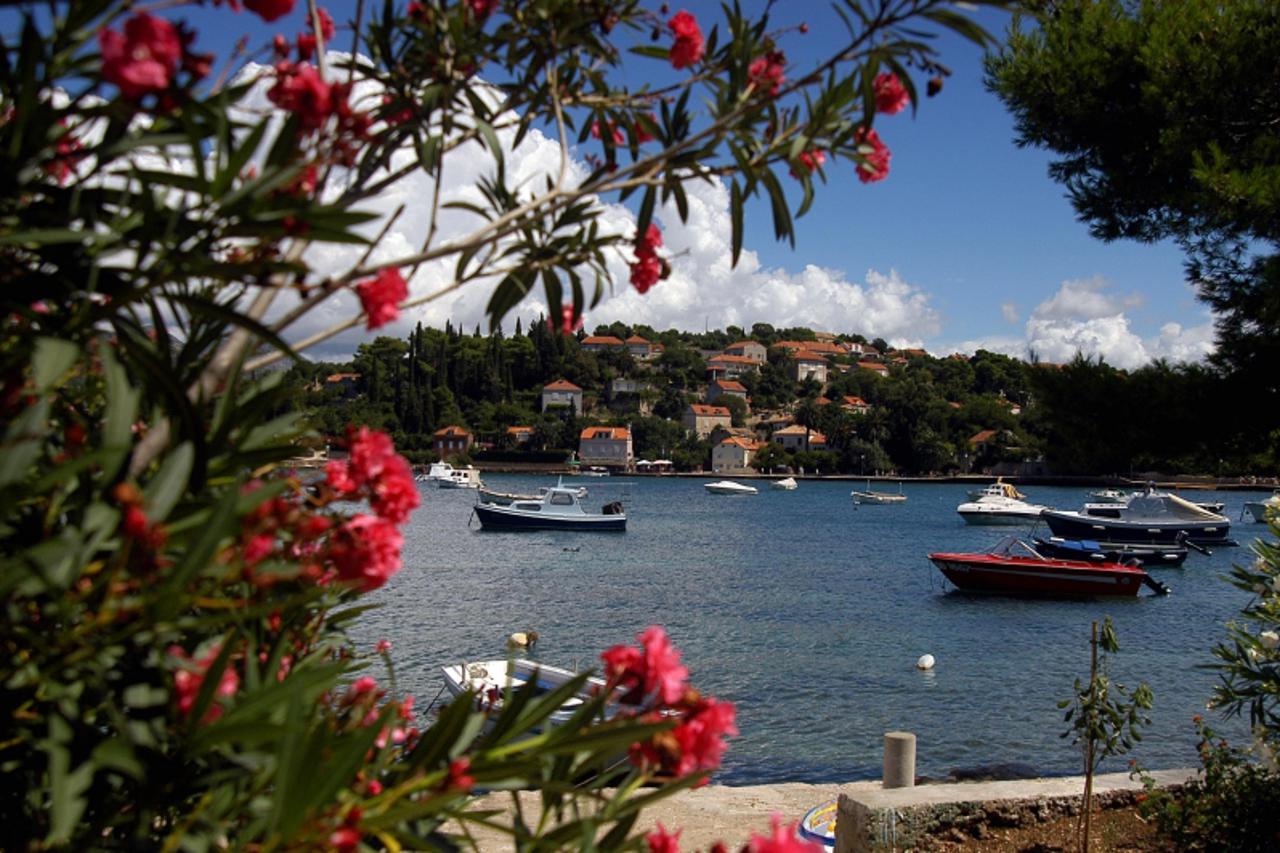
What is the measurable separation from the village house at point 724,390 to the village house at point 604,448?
2082 centimetres

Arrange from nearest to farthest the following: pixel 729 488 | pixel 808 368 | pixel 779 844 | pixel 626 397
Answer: pixel 779 844 < pixel 729 488 < pixel 626 397 < pixel 808 368

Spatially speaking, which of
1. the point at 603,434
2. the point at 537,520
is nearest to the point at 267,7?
the point at 537,520

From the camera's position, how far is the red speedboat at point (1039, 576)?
21766 mm

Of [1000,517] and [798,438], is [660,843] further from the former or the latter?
[798,438]

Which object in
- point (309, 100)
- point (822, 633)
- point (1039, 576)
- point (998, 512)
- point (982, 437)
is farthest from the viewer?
point (982, 437)

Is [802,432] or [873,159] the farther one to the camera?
[802,432]

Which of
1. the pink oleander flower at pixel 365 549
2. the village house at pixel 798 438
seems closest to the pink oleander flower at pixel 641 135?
the pink oleander flower at pixel 365 549

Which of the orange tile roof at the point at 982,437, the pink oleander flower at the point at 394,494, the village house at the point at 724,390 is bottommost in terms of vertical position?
the pink oleander flower at the point at 394,494

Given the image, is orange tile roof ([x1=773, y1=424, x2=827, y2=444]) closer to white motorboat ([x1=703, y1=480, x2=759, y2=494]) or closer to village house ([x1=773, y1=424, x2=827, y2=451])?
village house ([x1=773, y1=424, x2=827, y2=451])

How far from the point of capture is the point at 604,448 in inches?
3959

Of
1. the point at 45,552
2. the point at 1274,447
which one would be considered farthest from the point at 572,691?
the point at 1274,447

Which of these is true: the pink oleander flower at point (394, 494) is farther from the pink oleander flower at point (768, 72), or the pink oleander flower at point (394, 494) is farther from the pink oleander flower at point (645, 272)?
the pink oleander flower at point (768, 72)

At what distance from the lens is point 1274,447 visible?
→ 553 cm

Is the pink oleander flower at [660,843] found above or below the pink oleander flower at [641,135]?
below
